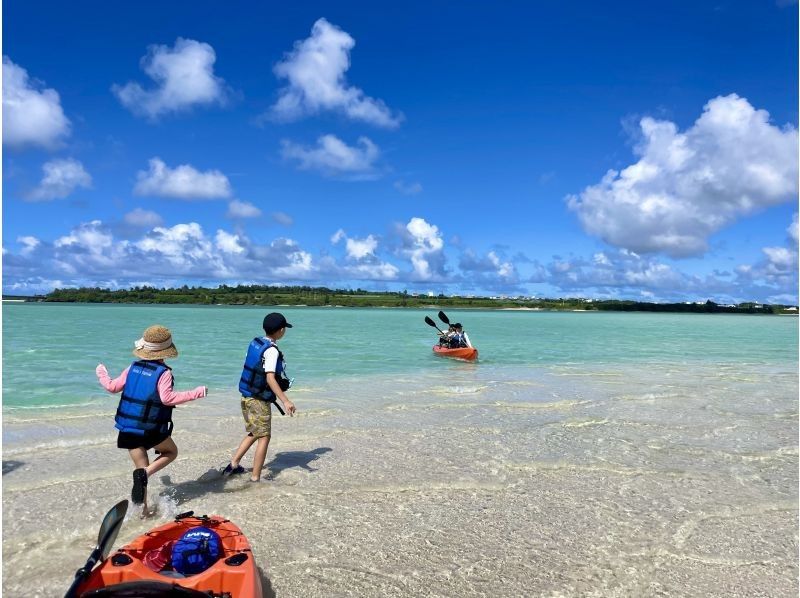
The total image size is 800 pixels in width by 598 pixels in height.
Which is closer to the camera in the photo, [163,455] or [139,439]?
[139,439]

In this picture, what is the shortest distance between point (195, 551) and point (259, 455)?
3.20 metres

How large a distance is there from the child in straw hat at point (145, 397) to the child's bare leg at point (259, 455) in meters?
1.69

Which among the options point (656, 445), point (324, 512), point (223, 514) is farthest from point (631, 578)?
point (656, 445)

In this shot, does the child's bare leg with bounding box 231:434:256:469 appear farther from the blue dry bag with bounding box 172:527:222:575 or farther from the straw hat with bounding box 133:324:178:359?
the blue dry bag with bounding box 172:527:222:575

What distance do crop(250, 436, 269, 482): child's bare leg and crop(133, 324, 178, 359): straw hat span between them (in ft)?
7.04

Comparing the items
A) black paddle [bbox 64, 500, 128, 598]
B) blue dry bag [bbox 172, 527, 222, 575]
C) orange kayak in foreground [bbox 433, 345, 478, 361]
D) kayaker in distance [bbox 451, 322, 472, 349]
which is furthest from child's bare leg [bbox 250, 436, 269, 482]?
kayaker in distance [bbox 451, 322, 472, 349]

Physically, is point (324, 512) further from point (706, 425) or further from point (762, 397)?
point (762, 397)

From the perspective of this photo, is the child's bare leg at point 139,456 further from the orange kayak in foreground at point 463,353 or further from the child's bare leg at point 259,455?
the orange kayak in foreground at point 463,353

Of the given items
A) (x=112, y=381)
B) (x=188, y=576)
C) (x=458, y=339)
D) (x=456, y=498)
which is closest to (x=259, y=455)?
(x=112, y=381)

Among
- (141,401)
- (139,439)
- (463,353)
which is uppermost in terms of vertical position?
(141,401)

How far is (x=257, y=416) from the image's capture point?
824 cm

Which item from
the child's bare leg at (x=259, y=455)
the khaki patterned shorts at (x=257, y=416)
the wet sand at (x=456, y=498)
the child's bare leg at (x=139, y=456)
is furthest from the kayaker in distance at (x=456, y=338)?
the child's bare leg at (x=139, y=456)

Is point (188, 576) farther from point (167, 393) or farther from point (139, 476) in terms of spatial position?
point (167, 393)

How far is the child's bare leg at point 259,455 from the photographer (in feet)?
27.3
